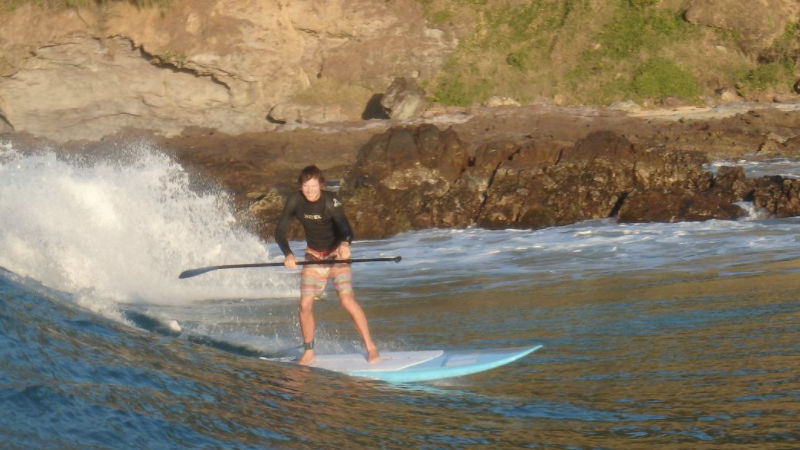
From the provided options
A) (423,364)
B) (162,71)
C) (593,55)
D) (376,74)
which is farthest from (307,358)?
(593,55)

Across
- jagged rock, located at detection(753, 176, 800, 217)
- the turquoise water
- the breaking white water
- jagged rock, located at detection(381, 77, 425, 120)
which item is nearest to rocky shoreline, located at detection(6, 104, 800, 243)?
jagged rock, located at detection(753, 176, 800, 217)

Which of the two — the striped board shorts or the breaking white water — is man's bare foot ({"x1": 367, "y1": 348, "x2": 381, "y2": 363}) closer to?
the striped board shorts

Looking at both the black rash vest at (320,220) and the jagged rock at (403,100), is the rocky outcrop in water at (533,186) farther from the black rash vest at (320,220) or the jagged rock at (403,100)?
the black rash vest at (320,220)

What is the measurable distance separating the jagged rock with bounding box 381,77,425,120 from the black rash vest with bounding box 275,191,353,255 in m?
18.3

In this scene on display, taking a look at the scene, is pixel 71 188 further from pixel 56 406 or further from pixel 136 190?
pixel 56 406

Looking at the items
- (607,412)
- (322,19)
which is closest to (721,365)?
(607,412)

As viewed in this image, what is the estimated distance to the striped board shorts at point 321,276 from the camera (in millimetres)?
8578

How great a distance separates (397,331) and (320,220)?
1.95 meters

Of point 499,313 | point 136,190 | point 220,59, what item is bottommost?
point 499,313

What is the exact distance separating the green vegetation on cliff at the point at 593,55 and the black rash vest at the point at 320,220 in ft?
64.1

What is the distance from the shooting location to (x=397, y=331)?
10.2 meters

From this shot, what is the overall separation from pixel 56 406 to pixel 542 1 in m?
26.3

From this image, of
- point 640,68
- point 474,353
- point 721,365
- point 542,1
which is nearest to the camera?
point 721,365

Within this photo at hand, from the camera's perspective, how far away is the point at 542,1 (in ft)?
100
